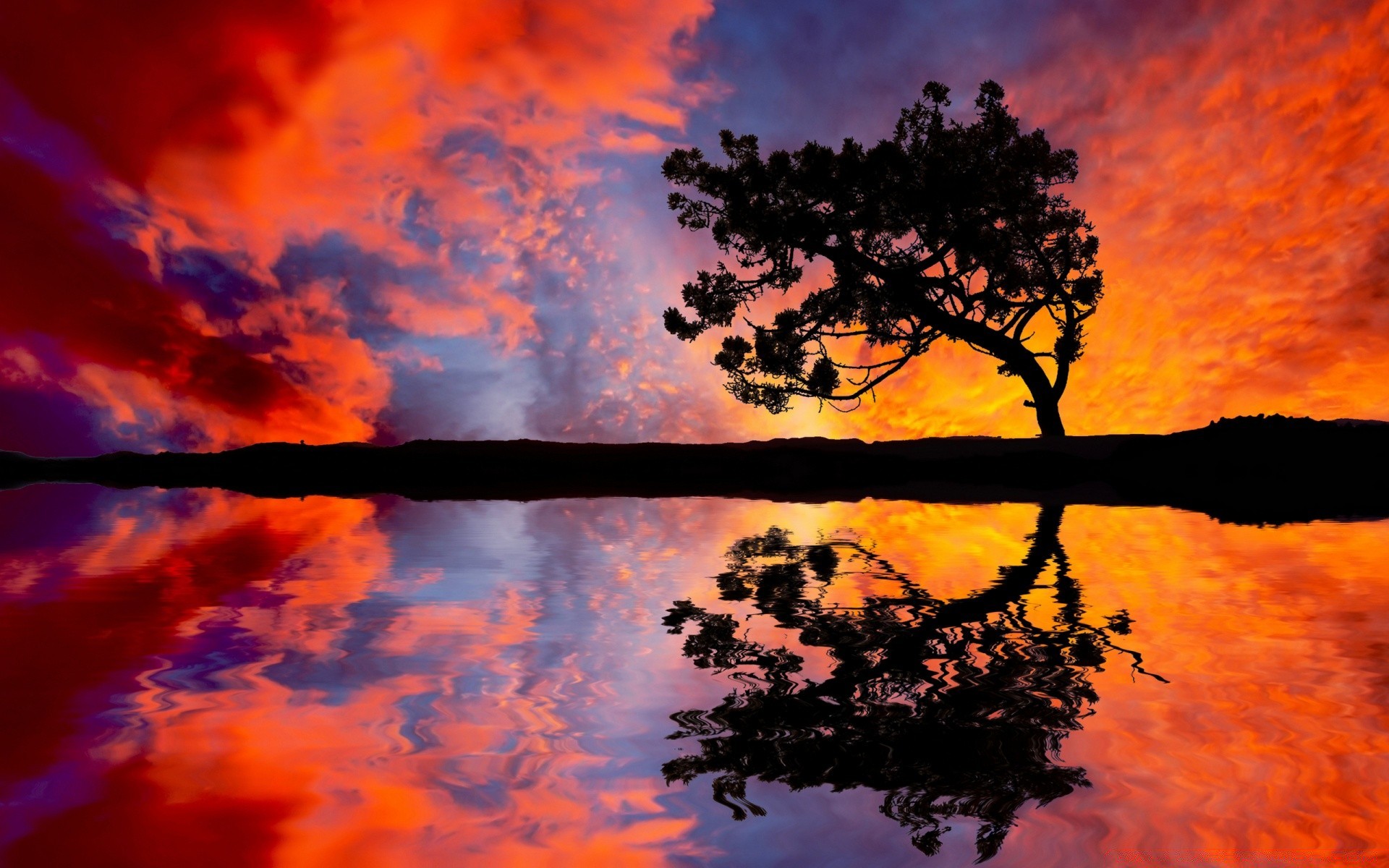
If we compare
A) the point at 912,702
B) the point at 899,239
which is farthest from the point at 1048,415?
the point at 912,702

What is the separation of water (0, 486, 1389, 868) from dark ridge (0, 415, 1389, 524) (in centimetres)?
594

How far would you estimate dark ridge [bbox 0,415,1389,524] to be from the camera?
1047 centimetres

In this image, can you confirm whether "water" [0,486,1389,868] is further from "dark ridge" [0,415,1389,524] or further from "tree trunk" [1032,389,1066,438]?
"tree trunk" [1032,389,1066,438]

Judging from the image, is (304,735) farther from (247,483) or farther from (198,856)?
(247,483)

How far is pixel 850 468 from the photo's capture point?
1306 centimetres

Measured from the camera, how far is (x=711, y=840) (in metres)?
1.20

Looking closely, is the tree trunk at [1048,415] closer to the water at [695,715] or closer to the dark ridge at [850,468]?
the dark ridge at [850,468]

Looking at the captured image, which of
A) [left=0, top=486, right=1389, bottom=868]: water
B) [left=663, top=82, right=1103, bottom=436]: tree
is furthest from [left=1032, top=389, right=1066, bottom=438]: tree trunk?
[left=0, top=486, right=1389, bottom=868]: water

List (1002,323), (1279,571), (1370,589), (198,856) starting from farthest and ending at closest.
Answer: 1. (1002,323)
2. (1279,571)
3. (1370,589)
4. (198,856)

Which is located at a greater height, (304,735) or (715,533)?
(715,533)

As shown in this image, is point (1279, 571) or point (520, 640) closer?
point (520, 640)

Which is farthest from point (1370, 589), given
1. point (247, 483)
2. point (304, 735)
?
point (247, 483)

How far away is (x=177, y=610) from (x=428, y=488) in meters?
8.60

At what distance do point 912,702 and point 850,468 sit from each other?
11.5 metres
